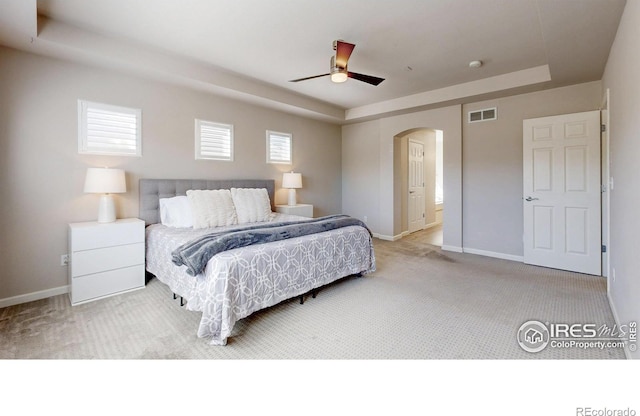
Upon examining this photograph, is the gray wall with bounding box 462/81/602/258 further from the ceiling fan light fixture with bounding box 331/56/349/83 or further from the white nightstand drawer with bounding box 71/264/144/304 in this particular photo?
the white nightstand drawer with bounding box 71/264/144/304

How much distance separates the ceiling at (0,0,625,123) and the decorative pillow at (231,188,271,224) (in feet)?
4.85

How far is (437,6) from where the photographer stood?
2447 mm

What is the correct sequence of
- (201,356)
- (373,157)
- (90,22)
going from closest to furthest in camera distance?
(201,356)
(90,22)
(373,157)

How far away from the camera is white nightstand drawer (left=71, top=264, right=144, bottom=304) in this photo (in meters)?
2.78

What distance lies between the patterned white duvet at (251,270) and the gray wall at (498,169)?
232 cm

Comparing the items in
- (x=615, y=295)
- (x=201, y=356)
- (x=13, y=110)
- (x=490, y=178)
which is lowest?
(x=201, y=356)

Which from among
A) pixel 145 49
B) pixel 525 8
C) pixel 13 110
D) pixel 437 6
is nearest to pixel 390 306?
pixel 437 6

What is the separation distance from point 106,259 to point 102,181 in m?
0.82

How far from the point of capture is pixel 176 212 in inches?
135

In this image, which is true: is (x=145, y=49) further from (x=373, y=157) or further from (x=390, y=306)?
(x=373, y=157)
